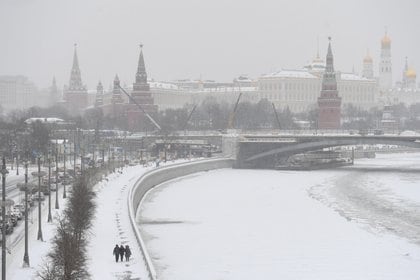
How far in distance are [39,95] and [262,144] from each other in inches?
5684

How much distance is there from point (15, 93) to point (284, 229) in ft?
557

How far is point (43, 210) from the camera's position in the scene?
28188mm

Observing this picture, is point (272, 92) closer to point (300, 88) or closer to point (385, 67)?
point (300, 88)

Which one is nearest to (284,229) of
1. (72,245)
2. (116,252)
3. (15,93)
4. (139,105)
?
(116,252)

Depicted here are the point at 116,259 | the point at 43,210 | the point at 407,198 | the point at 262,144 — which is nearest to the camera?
the point at 116,259

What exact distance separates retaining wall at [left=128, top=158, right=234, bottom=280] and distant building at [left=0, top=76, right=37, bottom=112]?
13437 cm

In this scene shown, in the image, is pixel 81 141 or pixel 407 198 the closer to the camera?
pixel 407 198

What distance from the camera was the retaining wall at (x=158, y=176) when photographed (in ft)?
92.3

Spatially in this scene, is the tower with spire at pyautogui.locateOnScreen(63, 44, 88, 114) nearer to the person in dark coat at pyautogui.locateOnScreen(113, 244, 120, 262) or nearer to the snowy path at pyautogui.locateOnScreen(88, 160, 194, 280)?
the snowy path at pyautogui.locateOnScreen(88, 160, 194, 280)

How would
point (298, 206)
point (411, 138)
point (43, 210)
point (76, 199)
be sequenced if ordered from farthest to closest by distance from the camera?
point (411, 138) < point (298, 206) < point (43, 210) < point (76, 199)

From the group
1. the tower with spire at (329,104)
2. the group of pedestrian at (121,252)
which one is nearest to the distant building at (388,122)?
the tower with spire at (329,104)

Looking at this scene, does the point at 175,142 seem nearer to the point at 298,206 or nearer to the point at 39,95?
the point at 298,206

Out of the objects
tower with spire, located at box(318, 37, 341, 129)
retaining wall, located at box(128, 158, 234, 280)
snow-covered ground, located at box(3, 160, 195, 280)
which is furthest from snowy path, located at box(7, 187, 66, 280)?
tower with spire, located at box(318, 37, 341, 129)

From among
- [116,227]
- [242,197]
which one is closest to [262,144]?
[242,197]
